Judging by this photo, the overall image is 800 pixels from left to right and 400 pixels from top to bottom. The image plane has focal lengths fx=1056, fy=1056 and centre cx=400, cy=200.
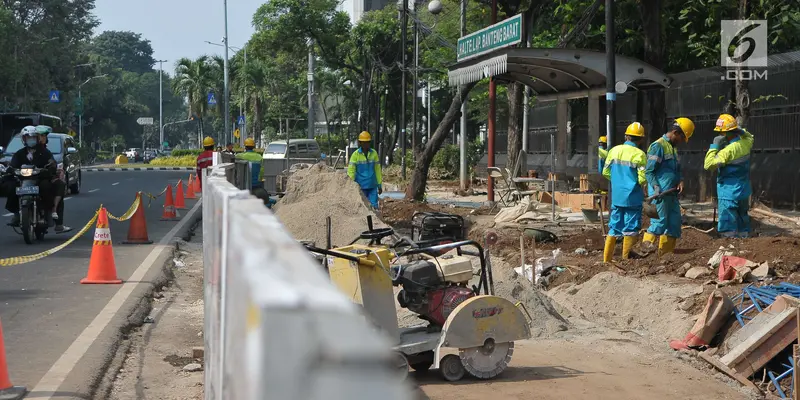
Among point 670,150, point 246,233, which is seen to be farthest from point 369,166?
point 246,233

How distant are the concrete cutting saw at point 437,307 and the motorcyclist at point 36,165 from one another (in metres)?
9.23

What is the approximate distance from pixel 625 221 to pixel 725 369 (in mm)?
4540

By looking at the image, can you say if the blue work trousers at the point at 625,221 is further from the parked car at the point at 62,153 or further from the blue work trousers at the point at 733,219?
the parked car at the point at 62,153

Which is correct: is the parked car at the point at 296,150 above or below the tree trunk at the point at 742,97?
below

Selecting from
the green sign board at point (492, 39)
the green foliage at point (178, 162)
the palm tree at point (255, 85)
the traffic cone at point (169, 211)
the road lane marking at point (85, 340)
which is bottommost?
the road lane marking at point (85, 340)

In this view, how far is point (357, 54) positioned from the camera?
5888 cm

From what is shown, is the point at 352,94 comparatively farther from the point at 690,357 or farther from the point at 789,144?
the point at 690,357

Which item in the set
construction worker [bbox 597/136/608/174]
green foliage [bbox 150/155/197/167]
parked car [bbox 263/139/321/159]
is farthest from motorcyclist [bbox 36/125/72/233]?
green foliage [bbox 150/155/197/167]

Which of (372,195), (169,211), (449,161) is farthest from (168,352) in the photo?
(449,161)

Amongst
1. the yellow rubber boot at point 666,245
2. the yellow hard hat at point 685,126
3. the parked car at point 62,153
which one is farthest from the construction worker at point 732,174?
the parked car at point 62,153

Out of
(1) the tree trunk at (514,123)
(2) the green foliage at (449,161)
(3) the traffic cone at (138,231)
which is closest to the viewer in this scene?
(3) the traffic cone at (138,231)

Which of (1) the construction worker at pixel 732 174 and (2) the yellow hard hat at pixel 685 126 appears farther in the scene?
(1) the construction worker at pixel 732 174

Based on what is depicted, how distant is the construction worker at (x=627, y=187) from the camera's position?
479 inches

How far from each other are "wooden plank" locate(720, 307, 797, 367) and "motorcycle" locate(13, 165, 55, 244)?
10494mm
